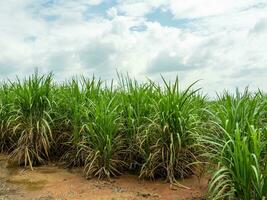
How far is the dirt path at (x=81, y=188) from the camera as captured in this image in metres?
4.93

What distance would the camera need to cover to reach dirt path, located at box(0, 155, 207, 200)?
4.93 metres

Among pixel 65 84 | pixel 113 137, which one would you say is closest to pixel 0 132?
pixel 65 84

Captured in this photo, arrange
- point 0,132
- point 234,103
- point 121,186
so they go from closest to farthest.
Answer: point 234,103, point 121,186, point 0,132

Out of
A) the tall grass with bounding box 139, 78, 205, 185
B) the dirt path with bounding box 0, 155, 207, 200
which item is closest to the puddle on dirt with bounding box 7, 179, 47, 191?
the dirt path with bounding box 0, 155, 207, 200

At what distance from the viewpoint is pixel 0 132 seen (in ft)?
24.3

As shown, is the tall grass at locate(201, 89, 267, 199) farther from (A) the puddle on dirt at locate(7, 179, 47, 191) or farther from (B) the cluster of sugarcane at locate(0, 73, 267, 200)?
(A) the puddle on dirt at locate(7, 179, 47, 191)

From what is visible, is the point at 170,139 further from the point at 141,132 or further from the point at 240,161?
the point at 240,161

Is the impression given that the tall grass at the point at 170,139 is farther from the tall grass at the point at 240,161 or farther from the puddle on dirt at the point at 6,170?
the puddle on dirt at the point at 6,170

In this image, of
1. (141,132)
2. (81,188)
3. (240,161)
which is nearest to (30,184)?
(81,188)

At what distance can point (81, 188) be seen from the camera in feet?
17.5

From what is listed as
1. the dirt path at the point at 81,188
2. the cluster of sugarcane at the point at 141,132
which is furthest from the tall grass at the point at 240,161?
the dirt path at the point at 81,188

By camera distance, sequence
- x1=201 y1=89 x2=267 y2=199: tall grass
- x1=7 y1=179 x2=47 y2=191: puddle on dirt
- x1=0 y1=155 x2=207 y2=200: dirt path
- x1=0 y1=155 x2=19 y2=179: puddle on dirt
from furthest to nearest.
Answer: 1. x1=0 y1=155 x2=19 y2=179: puddle on dirt
2. x1=7 y1=179 x2=47 y2=191: puddle on dirt
3. x1=0 y1=155 x2=207 y2=200: dirt path
4. x1=201 y1=89 x2=267 y2=199: tall grass

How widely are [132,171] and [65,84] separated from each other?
7.77 feet

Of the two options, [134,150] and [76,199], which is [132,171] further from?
[76,199]
